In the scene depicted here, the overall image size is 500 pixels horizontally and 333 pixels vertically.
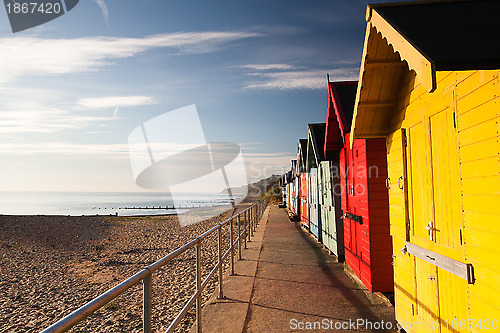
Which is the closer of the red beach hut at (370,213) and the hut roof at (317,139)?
the red beach hut at (370,213)

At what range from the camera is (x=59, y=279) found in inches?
469

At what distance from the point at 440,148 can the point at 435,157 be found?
142 millimetres

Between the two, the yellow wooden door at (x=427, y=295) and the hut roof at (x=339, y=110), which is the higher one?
the hut roof at (x=339, y=110)

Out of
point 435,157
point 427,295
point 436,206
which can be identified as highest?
point 435,157

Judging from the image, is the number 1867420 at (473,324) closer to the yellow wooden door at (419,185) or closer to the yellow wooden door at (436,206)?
the yellow wooden door at (436,206)

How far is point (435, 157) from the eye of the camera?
135 inches

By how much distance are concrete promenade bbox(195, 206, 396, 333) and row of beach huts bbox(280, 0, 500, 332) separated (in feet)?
1.79

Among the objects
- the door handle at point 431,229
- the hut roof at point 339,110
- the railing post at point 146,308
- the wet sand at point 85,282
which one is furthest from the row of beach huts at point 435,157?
the wet sand at point 85,282

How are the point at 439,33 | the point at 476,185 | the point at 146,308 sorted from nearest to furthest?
the point at 439,33, the point at 146,308, the point at 476,185

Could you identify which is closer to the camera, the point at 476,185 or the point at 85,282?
the point at 476,185

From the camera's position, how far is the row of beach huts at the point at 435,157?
2.37 m

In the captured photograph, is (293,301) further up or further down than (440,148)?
further down

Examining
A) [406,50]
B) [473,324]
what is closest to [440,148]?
[406,50]

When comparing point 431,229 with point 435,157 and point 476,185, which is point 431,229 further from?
point 476,185
